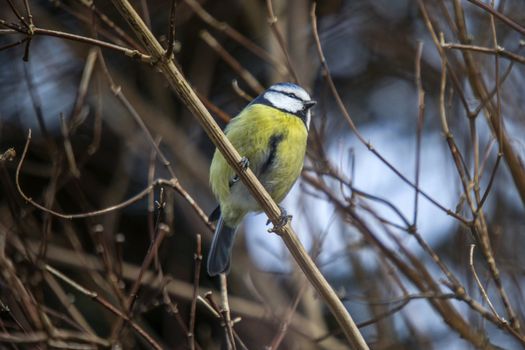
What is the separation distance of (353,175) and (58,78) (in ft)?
8.71

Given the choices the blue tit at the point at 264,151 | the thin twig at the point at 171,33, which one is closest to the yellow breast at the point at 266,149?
the blue tit at the point at 264,151

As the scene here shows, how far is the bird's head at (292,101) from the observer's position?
301 cm

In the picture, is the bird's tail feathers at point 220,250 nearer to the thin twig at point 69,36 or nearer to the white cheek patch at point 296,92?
the white cheek patch at point 296,92

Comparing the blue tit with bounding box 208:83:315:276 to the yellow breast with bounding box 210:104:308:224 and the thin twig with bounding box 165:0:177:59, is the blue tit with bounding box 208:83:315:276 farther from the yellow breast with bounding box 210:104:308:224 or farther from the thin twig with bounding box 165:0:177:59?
the thin twig with bounding box 165:0:177:59

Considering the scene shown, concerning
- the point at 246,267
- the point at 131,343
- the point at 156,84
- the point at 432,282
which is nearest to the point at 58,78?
the point at 156,84

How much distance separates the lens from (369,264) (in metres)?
3.70

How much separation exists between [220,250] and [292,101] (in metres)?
0.78

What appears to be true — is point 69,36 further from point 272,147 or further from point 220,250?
point 220,250

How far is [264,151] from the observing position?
2.83 m

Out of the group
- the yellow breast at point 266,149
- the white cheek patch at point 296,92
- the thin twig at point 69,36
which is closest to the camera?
the thin twig at point 69,36

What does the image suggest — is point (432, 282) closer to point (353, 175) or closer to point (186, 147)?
point (353, 175)

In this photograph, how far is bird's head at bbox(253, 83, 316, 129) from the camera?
301cm

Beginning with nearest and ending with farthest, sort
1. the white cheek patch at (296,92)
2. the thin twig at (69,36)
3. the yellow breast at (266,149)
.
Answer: the thin twig at (69,36) < the yellow breast at (266,149) < the white cheek patch at (296,92)

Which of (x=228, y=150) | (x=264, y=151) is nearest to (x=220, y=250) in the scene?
(x=264, y=151)
